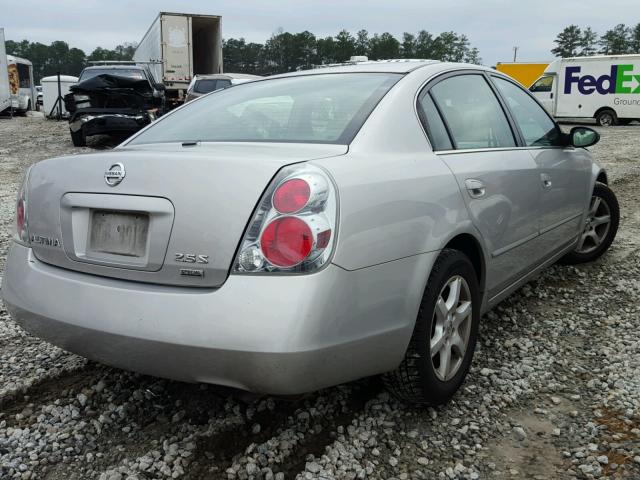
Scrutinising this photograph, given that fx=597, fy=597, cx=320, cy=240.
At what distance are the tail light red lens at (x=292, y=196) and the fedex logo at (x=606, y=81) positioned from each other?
861 inches

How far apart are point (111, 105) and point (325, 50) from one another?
231 ft

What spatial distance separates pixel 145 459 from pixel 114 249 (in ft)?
2.58

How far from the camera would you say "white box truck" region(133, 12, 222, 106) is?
20969 millimetres

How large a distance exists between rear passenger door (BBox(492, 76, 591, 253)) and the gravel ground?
687 millimetres

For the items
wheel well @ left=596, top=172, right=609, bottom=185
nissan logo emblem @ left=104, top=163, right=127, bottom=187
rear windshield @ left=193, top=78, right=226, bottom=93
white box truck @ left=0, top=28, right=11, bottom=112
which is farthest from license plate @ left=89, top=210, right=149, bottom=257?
white box truck @ left=0, top=28, right=11, bottom=112

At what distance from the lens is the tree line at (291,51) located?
70.1 meters

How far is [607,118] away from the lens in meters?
21.3

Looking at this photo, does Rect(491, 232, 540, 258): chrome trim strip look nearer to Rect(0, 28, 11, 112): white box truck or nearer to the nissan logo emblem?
the nissan logo emblem

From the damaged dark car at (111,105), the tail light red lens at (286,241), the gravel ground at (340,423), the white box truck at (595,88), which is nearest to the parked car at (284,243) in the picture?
the tail light red lens at (286,241)

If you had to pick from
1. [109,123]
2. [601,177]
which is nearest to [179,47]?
[109,123]

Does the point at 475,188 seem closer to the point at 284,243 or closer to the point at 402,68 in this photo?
the point at 402,68

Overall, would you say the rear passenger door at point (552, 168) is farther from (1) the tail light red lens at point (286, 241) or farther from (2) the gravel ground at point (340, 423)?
(1) the tail light red lens at point (286, 241)

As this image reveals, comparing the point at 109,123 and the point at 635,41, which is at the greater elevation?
the point at 635,41

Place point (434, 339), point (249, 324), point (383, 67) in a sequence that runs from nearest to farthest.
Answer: point (249, 324) < point (434, 339) < point (383, 67)
